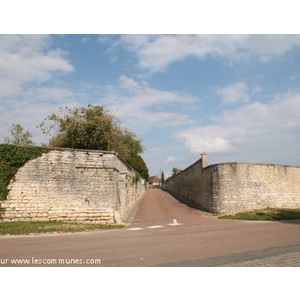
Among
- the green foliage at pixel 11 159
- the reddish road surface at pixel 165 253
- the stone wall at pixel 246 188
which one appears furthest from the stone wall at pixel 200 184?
the green foliage at pixel 11 159

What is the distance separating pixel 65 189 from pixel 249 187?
38.8 ft

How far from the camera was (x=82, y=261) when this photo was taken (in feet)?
17.6

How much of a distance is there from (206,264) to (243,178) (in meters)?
13.1

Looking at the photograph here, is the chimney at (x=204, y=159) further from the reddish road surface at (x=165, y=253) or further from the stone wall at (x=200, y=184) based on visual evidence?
the reddish road surface at (x=165, y=253)

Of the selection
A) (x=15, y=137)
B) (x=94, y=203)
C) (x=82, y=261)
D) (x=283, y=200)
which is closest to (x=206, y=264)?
(x=82, y=261)

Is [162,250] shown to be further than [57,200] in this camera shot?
No

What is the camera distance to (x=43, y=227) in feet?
34.9

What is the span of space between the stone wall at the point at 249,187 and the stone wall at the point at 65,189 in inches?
294

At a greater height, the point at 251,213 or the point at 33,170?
the point at 33,170

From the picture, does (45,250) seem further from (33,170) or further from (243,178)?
(243,178)

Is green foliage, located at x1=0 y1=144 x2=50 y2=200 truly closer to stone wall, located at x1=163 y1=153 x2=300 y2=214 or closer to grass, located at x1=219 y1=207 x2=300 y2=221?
stone wall, located at x1=163 y1=153 x2=300 y2=214

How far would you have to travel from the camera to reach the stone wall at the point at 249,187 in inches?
659

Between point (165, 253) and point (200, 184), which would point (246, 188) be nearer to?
point (200, 184)

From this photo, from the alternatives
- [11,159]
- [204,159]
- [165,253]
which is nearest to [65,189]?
[11,159]
